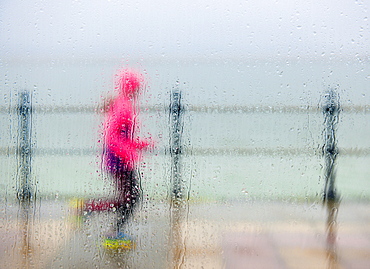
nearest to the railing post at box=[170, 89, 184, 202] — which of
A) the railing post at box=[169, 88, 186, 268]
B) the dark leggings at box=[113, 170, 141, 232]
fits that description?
the railing post at box=[169, 88, 186, 268]

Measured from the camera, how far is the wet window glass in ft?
2.62

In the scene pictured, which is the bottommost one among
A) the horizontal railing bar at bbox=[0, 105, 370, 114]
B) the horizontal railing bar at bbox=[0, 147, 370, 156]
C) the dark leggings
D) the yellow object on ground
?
the yellow object on ground

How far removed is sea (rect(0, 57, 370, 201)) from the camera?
0.80 meters

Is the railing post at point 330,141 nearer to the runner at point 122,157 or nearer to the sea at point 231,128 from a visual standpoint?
the sea at point 231,128

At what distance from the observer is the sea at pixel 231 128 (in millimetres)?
798

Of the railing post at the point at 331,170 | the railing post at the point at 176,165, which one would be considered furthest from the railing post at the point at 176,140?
the railing post at the point at 331,170

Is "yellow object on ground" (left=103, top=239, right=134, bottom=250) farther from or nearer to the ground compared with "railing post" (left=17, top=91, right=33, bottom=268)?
nearer to the ground

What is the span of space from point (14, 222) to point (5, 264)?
0.13 meters

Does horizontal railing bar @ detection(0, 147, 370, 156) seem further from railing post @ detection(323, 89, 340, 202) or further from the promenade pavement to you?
the promenade pavement

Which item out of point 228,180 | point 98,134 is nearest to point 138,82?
point 98,134

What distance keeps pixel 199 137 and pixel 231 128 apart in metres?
0.09

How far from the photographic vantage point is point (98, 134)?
81 centimetres

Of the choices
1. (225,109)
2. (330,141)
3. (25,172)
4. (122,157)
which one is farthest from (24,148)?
(330,141)

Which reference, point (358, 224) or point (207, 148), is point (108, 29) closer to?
point (207, 148)
